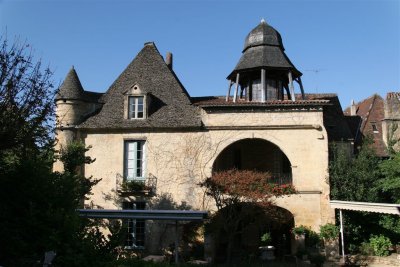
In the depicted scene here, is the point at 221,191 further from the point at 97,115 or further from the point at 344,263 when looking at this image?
the point at 97,115

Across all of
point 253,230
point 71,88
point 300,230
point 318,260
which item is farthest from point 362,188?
point 71,88

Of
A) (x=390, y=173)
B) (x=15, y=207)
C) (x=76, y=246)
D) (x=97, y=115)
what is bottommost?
(x=76, y=246)

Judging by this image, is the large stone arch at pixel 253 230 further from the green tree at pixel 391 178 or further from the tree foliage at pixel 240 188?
the green tree at pixel 391 178

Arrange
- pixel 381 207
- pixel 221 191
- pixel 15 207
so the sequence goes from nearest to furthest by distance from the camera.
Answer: pixel 15 207 → pixel 381 207 → pixel 221 191

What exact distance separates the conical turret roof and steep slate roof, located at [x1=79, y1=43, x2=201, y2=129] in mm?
1309

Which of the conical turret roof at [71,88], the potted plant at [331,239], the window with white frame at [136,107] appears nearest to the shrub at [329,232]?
the potted plant at [331,239]

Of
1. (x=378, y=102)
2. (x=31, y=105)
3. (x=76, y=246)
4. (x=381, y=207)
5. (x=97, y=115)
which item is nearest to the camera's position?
(x=76, y=246)

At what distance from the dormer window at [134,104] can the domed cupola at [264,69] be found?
4581 mm

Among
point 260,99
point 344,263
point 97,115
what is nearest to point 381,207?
point 344,263

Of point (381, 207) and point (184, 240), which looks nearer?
point (381, 207)

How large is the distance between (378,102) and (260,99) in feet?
36.3

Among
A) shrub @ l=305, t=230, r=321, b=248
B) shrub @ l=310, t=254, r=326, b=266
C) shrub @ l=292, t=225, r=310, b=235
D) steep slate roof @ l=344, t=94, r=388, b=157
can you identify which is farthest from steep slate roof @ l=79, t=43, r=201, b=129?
steep slate roof @ l=344, t=94, r=388, b=157

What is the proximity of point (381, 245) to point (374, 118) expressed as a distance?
35.4ft

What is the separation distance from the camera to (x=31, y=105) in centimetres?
1211
